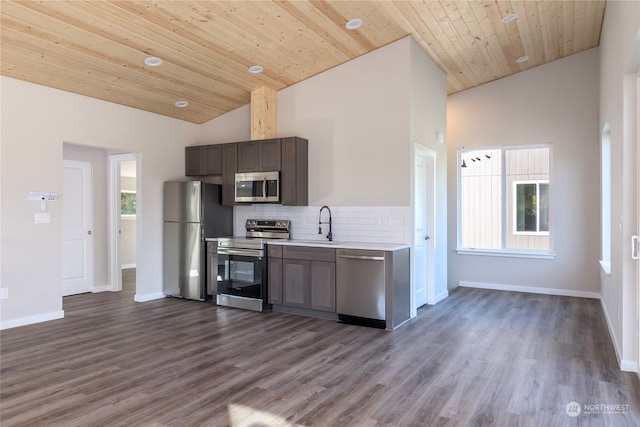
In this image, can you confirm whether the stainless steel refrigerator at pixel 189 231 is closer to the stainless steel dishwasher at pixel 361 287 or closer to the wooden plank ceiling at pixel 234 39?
the wooden plank ceiling at pixel 234 39

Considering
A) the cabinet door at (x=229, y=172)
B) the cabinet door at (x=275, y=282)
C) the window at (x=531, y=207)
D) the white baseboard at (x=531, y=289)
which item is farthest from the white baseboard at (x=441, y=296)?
the cabinet door at (x=229, y=172)

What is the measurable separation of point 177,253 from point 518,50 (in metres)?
5.66

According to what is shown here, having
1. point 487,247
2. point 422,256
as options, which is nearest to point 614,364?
point 422,256

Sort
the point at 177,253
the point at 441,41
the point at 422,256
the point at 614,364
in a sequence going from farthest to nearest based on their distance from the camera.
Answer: the point at 177,253
the point at 422,256
the point at 441,41
the point at 614,364

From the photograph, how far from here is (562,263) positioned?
6.48 metres

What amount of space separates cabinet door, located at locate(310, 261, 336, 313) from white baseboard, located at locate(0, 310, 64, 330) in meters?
3.10

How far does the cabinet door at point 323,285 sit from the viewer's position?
4.99 meters

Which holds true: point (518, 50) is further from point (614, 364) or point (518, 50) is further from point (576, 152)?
point (614, 364)

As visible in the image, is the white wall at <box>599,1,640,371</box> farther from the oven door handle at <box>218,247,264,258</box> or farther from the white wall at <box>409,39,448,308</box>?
the oven door handle at <box>218,247,264,258</box>

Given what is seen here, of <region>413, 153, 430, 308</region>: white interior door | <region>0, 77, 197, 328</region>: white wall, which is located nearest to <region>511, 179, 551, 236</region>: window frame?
<region>413, 153, 430, 308</region>: white interior door

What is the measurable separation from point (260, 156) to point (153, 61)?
1.78 meters

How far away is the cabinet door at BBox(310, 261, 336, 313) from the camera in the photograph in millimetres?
4991

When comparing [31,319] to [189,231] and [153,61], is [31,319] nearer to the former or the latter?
[189,231]

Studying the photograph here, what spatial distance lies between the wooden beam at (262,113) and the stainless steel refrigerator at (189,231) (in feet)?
3.60
